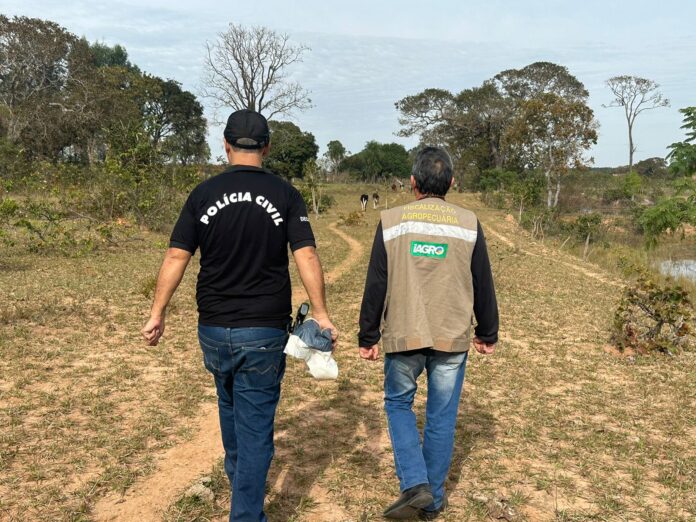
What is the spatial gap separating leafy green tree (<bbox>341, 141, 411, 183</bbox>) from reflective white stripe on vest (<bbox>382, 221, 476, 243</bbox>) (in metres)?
51.0

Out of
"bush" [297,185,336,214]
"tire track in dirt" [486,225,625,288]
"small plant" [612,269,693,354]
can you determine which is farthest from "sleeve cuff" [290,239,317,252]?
"bush" [297,185,336,214]

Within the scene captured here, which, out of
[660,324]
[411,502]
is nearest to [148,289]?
[411,502]

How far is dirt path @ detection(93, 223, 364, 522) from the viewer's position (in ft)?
9.78

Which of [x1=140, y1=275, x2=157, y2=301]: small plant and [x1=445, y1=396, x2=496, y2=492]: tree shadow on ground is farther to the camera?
[x1=140, y1=275, x2=157, y2=301]: small plant

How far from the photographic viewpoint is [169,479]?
131 inches

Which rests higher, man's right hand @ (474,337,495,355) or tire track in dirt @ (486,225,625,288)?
man's right hand @ (474,337,495,355)

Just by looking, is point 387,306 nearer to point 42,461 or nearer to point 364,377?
point 42,461

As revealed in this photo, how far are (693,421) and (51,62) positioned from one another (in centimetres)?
3550

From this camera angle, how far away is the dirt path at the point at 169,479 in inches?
117

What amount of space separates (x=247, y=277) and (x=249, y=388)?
50 centimetres

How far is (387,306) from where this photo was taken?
9.08 ft

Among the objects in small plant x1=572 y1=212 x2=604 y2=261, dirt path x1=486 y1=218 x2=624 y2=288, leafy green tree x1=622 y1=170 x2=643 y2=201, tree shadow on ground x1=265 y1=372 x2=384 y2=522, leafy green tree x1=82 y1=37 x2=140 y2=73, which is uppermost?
leafy green tree x1=82 y1=37 x2=140 y2=73

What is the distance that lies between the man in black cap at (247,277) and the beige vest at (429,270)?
16.5 inches

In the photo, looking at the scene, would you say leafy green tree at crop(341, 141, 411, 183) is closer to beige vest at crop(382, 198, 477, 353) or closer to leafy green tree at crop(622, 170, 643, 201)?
leafy green tree at crop(622, 170, 643, 201)
